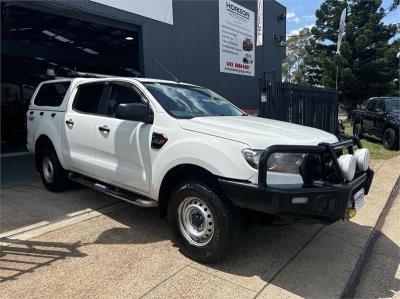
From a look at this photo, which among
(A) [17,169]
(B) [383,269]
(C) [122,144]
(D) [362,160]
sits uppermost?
(C) [122,144]

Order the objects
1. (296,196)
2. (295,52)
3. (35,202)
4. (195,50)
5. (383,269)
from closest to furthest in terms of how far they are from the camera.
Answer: (296,196), (383,269), (35,202), (195,50), (295,52)

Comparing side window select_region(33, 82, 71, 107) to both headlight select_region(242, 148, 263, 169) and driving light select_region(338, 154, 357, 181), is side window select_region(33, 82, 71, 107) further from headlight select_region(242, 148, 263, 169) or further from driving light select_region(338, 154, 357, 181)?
driving light select_region(338, 154, 357, 181)

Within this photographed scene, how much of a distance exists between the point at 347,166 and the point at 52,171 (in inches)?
181

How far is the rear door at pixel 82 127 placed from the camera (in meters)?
5.28

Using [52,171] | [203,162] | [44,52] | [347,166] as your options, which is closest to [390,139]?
[347,166]

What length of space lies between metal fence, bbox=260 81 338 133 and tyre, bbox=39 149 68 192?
567 centimetres

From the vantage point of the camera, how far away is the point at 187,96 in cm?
504

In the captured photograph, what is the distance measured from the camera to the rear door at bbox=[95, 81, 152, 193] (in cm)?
444

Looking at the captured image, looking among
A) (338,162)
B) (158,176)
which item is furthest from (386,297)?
Result: (158,176)

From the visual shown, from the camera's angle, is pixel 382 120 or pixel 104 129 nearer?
pixel 104 129

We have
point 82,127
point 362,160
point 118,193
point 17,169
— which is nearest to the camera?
point 362,160

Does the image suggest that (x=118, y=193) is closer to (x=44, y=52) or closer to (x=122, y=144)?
(x=122, y=144)

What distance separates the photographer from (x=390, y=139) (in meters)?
12.6

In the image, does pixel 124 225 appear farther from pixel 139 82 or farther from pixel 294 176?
pixel 294 176
